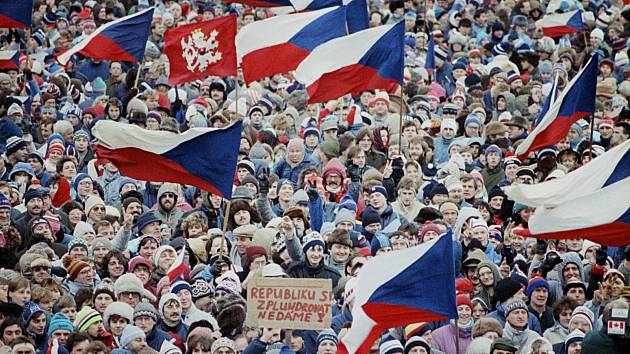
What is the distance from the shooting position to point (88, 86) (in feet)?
85.5

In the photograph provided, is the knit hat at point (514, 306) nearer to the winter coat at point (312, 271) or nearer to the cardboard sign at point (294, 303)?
the winter coat at point (312, 271)

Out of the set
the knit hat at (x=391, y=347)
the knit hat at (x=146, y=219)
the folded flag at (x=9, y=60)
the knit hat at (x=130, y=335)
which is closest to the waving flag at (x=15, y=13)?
the folded flag at (x=9, y=60)

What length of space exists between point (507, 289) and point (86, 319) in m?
3.66

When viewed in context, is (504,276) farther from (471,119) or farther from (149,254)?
(471,119)

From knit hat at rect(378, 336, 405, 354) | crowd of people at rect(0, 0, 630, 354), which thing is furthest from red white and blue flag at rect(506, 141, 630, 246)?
knit hat at rect(378, 336, 405, 354)

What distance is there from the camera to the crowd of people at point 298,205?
15.0m

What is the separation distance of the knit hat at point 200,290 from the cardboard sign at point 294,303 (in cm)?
250

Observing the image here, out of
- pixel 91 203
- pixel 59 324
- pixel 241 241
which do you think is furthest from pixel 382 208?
pixel 59 324

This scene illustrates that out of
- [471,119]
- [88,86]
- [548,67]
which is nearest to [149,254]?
[471,119]

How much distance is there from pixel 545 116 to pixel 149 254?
471cm

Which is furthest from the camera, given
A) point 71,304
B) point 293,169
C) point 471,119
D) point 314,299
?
point 471,119

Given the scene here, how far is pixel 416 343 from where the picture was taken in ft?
47.2

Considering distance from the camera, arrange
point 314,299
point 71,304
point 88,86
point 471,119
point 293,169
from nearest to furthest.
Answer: point 314,299 < point 71,304 < point 293,169 < point 471,119 < point 88,86

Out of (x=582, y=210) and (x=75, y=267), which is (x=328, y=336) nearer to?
(x=582, y=210)
